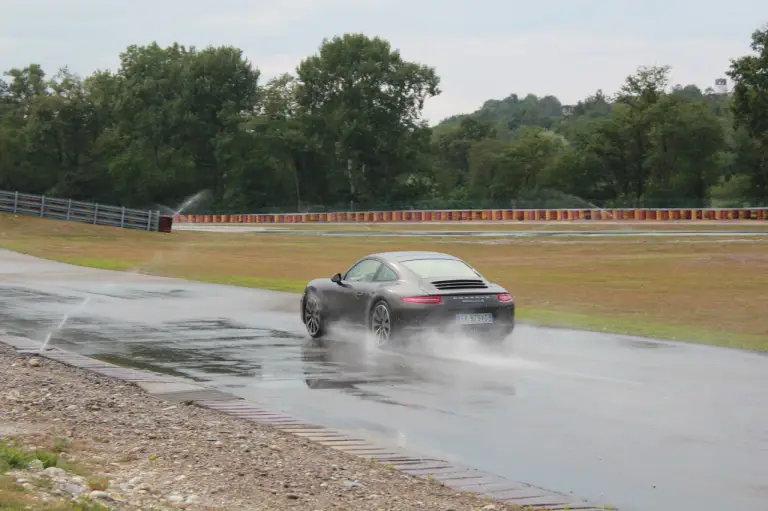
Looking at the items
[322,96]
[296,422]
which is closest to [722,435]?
[296,422]

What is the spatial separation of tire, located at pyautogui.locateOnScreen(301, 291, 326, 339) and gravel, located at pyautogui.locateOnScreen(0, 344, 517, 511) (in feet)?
20.6

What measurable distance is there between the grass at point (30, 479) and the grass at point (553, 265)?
11.1 meters

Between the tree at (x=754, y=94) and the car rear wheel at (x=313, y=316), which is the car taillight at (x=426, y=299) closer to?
the car rear wheel at (x=313, y=316)

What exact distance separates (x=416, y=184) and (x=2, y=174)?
44.7 meters

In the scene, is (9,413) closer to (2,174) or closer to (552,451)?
(552,451)

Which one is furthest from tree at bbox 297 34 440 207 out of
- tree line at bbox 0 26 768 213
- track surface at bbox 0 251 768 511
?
track surface at bbox 0 251 768 511

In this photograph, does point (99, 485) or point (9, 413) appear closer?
point (99, 485)

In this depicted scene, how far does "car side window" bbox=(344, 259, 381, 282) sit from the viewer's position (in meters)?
17.1

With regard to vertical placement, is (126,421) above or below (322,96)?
below

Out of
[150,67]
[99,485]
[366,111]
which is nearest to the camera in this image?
[99,485]

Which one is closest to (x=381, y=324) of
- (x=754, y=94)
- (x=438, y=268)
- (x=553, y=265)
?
(x=438, y=268)

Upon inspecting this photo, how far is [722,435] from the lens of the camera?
380 inches

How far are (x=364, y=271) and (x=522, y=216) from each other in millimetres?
67481

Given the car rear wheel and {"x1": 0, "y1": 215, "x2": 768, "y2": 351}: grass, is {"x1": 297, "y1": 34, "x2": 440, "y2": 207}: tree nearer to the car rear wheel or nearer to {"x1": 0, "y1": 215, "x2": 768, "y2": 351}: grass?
{"x1": 0, "y1": 215, "x2": 768, "y2": 351}: grass
